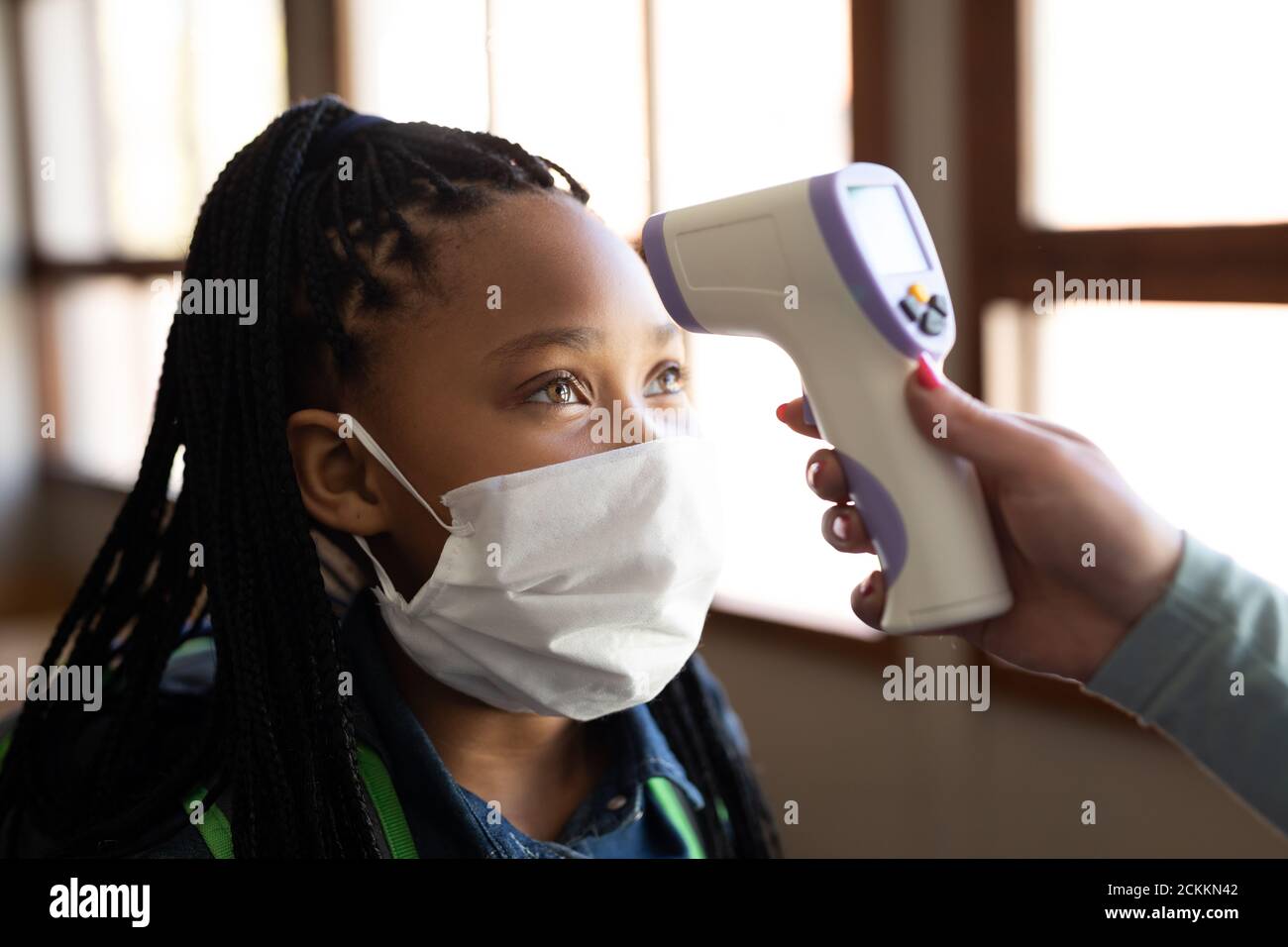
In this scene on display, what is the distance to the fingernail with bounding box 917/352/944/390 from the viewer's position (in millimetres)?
843

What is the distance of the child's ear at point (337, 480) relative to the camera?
1.08 metres

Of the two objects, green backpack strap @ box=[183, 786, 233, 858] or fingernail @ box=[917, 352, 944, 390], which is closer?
fingernail @ box=[917, 352, 944, 390]

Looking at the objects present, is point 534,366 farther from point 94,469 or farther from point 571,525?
point 94,469

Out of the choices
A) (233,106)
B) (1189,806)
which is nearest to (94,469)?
(233,106)

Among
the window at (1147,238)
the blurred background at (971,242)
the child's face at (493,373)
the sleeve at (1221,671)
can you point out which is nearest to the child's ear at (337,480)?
the child's face at (493,373)

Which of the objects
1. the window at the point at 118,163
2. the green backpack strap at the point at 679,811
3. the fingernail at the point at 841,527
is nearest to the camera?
the fingernail at the point at 841,527

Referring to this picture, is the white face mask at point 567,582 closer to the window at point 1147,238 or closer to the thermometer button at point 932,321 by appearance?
the thermometer button at point 932,321

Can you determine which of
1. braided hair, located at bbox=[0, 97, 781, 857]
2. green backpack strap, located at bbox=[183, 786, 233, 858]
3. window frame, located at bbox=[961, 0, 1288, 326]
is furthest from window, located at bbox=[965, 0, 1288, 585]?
green backpack strap, located at bbox=[183, 786, 233, 858]

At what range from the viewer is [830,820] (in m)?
2.25

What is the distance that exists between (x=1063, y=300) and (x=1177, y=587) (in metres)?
1.05

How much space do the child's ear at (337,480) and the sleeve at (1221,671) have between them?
0.61 meters

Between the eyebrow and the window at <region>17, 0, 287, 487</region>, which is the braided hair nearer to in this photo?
the eyebrow

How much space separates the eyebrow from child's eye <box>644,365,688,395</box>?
0.08 metres
